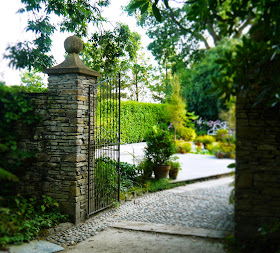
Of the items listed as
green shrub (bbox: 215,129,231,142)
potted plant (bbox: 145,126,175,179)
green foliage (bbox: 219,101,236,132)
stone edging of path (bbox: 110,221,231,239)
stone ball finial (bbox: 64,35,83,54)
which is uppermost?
stone ball finial (bbox: 64,35,83,54)

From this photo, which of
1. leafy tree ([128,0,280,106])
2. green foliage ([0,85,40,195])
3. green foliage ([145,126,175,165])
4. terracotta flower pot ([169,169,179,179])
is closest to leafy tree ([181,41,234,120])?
leafy tree ([128,0,280,106])

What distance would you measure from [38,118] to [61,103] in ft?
1.33

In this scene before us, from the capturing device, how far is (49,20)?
5371 mm

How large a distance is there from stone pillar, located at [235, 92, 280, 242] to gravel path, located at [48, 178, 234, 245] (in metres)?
0.45

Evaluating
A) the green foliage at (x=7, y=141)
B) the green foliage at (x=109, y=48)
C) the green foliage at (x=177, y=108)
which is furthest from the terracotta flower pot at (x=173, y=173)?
the green foliage at (x=177, y=108)

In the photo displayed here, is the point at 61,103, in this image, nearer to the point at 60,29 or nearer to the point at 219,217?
the point at 60,29

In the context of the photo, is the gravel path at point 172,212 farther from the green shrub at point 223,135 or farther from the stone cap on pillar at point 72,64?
the stone cap on pillar at point 72,64

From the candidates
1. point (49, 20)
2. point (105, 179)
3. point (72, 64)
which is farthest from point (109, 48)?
point (105, 179)

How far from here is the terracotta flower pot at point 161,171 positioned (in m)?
6.52

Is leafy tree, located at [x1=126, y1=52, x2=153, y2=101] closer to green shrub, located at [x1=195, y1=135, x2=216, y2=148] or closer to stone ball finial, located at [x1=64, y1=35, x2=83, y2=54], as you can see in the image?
green shrub, located at [x1=195, y1=135, x2=216, y2=148]

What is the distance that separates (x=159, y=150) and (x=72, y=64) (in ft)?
10.4

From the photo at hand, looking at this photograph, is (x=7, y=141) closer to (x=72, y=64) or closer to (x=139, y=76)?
(x=72, y=64)

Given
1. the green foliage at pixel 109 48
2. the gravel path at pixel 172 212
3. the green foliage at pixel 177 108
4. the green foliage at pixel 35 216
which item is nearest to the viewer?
the green foliage at pixel 35 216

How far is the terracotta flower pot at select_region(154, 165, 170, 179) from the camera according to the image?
257 inches
